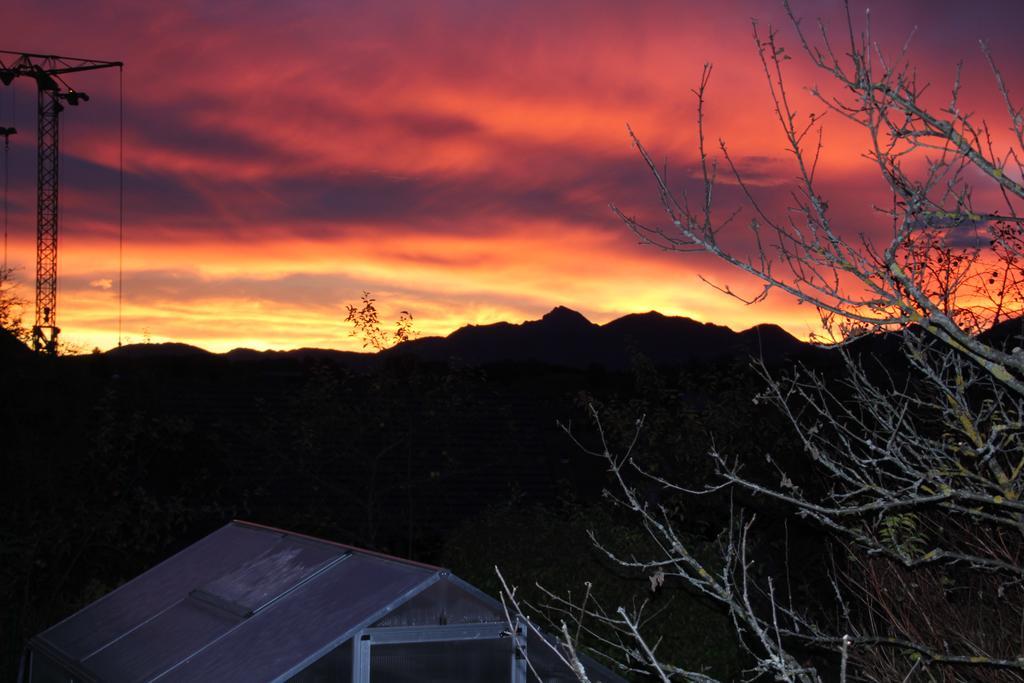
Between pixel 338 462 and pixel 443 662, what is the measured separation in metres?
11.6

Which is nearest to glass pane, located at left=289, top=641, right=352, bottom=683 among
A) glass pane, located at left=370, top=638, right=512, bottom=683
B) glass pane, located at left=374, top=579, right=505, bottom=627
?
glass pane, located at left=370, top=638, right=512, bottom=683

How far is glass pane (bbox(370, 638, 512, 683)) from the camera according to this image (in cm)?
683

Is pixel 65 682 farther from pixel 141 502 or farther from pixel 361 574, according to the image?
pixel 141 502

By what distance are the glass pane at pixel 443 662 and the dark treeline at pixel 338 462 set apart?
3.86m

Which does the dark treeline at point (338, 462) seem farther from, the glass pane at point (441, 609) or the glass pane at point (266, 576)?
the glass pane at point (441, 609)

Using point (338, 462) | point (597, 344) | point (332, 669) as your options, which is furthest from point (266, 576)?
point (597, 344)

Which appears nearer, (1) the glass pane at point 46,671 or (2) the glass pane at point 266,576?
(2) the glass pane at point 266,576

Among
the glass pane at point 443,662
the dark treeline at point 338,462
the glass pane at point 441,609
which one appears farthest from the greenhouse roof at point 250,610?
the dark treeline at point 338,462

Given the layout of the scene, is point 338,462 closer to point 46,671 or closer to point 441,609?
point 46,671

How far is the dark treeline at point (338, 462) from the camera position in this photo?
528 inches

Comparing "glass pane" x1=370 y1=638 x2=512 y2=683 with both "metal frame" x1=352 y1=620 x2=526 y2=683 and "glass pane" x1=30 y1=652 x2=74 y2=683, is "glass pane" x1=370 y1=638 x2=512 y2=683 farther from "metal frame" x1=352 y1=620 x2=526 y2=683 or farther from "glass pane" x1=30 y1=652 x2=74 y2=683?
"glass pane" x1=30 y1=652 x2=74 y2=683

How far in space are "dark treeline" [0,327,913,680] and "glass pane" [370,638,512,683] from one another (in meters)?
3.86

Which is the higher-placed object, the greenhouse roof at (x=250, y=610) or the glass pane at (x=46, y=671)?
the greenhouse roof at (x=250, y=610)

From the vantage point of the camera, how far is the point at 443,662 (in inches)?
276
